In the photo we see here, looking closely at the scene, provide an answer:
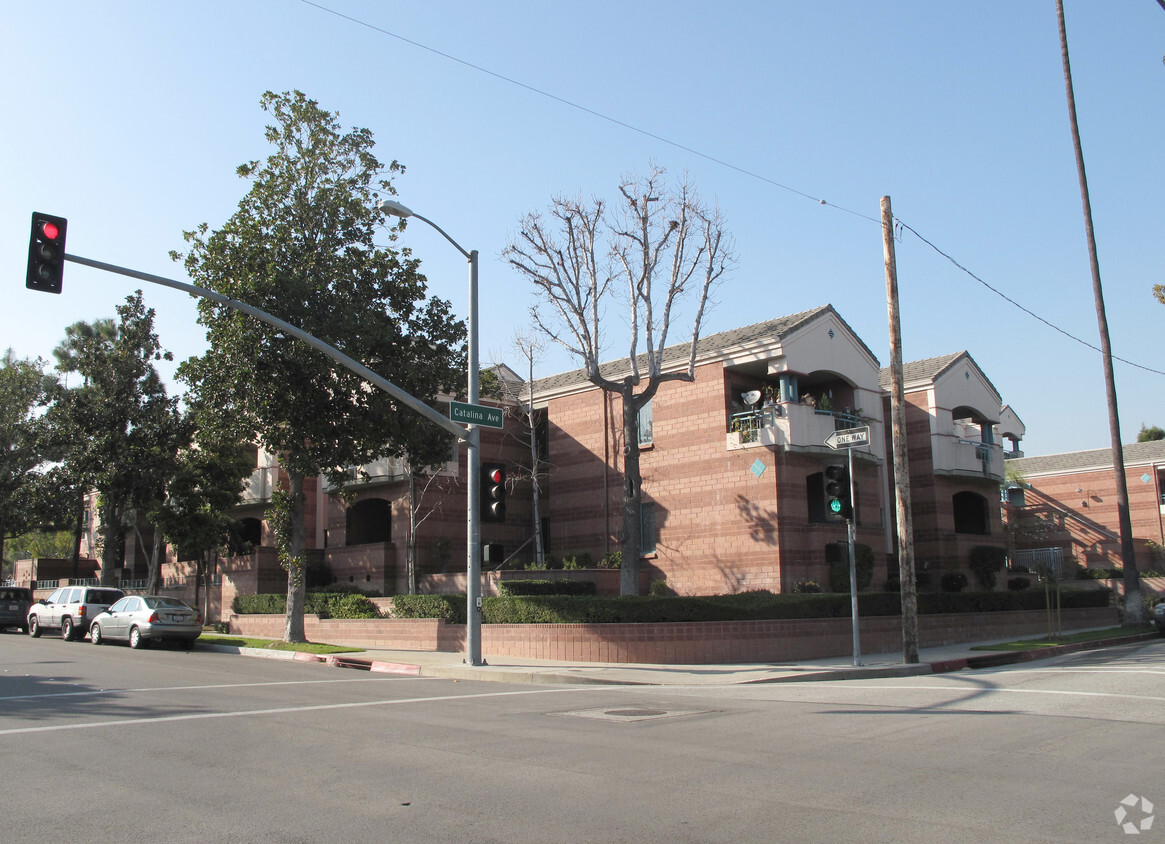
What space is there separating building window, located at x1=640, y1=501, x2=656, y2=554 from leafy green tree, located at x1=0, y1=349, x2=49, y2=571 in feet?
78.3

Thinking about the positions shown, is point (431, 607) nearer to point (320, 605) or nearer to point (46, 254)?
point (320, 605)

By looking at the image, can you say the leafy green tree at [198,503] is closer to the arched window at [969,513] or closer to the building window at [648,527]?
the building window at [648,527]

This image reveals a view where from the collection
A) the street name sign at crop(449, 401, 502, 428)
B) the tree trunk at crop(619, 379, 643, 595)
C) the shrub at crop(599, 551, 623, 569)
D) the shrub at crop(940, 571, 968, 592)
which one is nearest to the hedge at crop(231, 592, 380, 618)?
the tree trunk at crop(619, 379, 643, 595)

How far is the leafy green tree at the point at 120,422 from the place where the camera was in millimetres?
31703

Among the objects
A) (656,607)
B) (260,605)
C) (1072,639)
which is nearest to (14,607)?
(260,605)

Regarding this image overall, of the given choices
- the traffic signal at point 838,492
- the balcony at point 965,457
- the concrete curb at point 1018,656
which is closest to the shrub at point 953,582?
the balcony at point 965,457

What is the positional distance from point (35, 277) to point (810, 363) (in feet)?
70.0

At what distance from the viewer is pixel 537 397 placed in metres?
34.1

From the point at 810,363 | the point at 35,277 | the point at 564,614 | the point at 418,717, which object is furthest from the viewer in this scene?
the point at 810,363

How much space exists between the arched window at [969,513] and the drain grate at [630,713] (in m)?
26.2

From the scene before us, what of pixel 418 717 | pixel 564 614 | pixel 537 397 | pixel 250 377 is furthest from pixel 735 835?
pixel 537 397

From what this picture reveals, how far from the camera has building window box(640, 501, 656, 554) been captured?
29688 millimetres

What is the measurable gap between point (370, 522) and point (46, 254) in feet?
75.2

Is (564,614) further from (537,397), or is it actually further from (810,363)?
(537,397)
